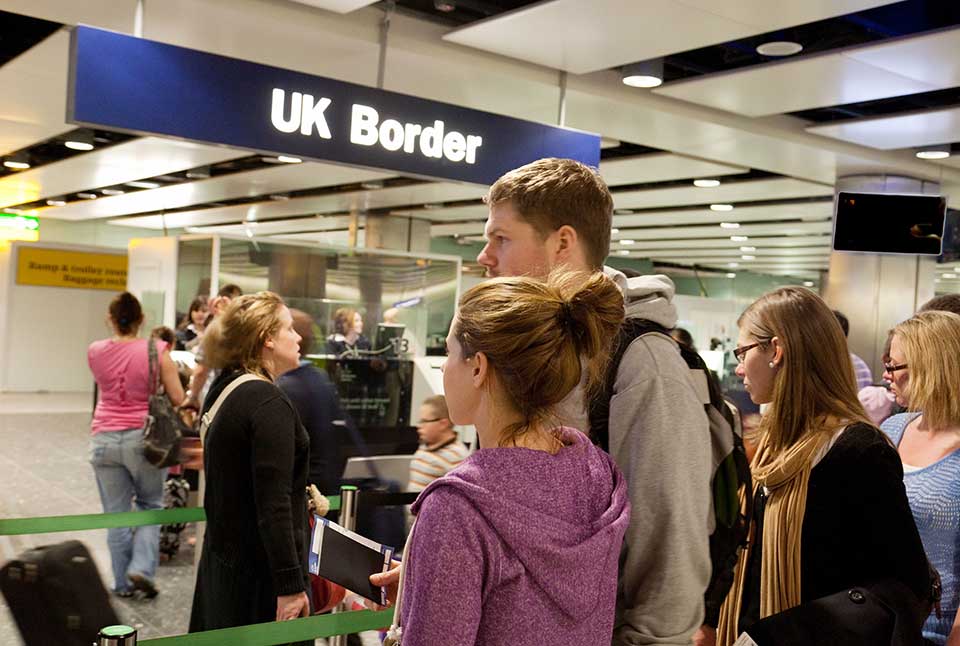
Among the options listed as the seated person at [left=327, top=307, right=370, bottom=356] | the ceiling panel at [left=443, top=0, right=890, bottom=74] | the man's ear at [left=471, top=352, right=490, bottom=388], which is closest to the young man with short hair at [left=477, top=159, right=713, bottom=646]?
the man's ear at [left=471, top=352, right=490, bottom=388]

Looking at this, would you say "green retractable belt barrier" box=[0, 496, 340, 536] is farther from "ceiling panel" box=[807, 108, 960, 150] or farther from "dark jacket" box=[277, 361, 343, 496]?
"ceiling panel" box=[807, 108, 960, 150]

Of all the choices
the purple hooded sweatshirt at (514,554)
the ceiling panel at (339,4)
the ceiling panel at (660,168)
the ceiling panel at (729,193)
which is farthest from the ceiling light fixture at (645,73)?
the purple hooded sweatshirt at (514,554)

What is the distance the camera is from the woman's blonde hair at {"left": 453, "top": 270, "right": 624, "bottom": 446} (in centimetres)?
137

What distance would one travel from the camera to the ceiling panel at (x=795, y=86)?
497cm

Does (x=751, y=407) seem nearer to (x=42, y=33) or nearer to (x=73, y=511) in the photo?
(x=73, y=511)

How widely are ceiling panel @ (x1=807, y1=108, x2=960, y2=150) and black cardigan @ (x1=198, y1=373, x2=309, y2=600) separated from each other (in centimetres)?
480

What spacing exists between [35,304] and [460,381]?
18646mm

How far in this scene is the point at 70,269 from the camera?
18.4 metres

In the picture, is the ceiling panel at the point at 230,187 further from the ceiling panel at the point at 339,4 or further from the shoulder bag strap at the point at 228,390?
the shoulder bag strap at the point at 228,390

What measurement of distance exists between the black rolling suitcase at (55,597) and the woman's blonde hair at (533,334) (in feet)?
4.46

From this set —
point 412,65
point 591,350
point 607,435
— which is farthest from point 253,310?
point 412,65

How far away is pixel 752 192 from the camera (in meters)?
9.73

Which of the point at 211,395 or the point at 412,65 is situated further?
the point at 412,65

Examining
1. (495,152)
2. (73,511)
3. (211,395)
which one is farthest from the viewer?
(73,511)
